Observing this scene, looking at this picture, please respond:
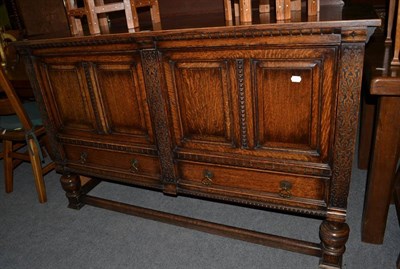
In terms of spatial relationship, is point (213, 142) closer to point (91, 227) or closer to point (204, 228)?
point (204, 228)

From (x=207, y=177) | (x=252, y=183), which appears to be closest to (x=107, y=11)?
(x=207, y=177)

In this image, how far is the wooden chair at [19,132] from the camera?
2.21m

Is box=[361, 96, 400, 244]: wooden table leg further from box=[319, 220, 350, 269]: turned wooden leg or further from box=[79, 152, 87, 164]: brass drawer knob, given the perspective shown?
box=[79, 152, 87, 164]: brass drawer knob

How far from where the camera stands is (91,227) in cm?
A: 211

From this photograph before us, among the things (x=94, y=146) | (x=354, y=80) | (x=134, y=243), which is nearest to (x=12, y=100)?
(x=94, y=146)

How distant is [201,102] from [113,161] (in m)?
0.72

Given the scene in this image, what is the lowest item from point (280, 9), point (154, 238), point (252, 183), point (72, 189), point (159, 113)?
point (154, 238)

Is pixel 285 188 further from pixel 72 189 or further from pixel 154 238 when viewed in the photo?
pixel 72 189

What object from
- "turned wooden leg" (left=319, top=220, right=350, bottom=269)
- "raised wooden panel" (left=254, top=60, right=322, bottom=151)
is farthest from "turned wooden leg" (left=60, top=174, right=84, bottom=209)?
"turned wooden leg" (left=319, top=220, right=350, bottom=269)

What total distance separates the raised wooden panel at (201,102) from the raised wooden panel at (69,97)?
21.1 inches

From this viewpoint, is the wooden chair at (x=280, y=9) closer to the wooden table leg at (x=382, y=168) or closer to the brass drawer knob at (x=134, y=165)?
the wooden table leg at (x=382, y=168)

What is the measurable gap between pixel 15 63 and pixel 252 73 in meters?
2.73

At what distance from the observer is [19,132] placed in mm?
2389

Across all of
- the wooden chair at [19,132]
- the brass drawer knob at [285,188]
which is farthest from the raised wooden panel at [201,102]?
the wooden chair at [19,132]
